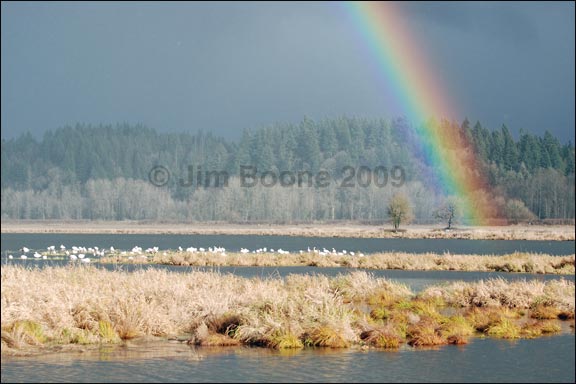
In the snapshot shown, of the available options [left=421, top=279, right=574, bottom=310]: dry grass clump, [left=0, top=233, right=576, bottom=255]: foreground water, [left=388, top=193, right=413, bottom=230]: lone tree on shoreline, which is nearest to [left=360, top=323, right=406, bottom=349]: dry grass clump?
[left=421, top=279, right=574, bottom=310]: dry grass clump

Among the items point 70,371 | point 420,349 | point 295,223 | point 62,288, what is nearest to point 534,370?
point 420,349

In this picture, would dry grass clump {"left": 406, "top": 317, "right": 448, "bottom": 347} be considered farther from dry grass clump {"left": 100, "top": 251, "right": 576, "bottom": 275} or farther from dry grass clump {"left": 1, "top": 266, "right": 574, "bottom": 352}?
dry grass clump {"left": 100, "top": 251, "right": 576, "bottom": 275}

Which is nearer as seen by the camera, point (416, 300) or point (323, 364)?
point (323, 364)

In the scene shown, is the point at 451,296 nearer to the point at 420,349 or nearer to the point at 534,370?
the point at 420,349

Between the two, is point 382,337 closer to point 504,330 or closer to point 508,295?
point 504,330

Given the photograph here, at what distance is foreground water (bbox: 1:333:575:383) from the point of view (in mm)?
20406

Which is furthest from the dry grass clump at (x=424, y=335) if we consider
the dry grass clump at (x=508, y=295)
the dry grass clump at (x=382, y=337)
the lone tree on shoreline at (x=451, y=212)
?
the lone tree on shoreline at (x=451, y=212)

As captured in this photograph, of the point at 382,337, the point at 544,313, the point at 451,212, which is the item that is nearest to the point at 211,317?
the point at 382,337

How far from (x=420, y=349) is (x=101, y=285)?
1147cm

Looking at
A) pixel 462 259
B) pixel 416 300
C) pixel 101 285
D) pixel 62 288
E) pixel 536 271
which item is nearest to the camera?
pixel 62 288

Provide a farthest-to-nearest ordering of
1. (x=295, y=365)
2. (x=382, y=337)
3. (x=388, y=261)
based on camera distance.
Answer: (x=388, y=261), (x=382, y=337), (x=295, y=365)

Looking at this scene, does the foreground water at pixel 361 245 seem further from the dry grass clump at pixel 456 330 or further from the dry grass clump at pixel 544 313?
the dry grass clump at pixel 456 330

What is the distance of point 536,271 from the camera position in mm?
55469

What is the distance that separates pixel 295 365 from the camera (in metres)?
21.8
